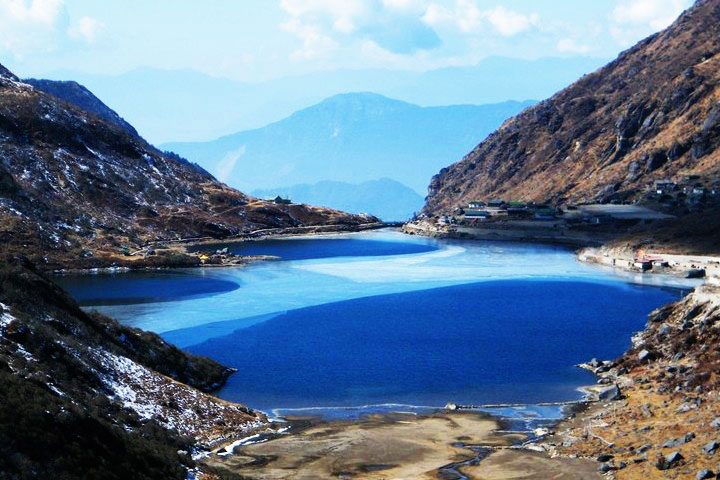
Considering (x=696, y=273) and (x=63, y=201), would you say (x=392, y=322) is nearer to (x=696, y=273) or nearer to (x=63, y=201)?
(x=696, y=273)

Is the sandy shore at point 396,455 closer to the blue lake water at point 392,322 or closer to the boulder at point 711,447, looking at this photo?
the boulder at point 711,447

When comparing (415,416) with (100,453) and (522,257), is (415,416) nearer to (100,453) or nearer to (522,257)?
(100,453)


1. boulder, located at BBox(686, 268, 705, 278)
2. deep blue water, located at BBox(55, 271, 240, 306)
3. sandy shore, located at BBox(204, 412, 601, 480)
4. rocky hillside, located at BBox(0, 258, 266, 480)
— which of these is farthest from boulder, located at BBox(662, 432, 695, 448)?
boulder, located at BBox(686, 268, 705, 278)

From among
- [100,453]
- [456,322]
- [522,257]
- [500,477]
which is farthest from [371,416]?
[522,257]

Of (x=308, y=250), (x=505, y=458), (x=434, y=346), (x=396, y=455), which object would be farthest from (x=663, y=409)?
(x=308, y=250)

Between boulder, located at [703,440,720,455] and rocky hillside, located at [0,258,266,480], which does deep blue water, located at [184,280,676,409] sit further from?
boulder, located at [703,440,720,455]

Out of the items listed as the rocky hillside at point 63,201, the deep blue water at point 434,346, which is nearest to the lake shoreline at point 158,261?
the rocky hillside at point 63,201
